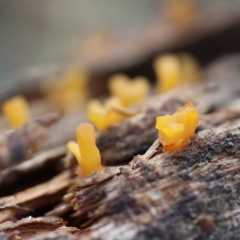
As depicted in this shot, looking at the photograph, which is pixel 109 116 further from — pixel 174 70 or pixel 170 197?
pixel 174 70

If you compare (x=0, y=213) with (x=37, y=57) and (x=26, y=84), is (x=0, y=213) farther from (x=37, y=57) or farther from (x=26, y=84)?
(x=37, y=57)

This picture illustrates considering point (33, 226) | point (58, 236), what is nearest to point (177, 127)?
point (58, 236)

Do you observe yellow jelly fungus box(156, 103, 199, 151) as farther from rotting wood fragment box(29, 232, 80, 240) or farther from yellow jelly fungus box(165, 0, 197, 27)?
yellow jelly fungus box(165, 0, 197, 27)

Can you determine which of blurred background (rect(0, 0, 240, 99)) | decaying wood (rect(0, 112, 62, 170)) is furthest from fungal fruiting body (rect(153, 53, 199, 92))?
decaying wood (rect(0, 112, 62, 170))

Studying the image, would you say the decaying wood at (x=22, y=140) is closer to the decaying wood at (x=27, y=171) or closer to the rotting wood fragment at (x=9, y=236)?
the decaying wood at (x=27, y=171)

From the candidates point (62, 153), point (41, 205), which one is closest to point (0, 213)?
point (41, 205)

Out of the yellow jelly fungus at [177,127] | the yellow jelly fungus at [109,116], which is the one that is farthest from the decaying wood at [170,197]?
the yellow jelly fungus at [109,116]
